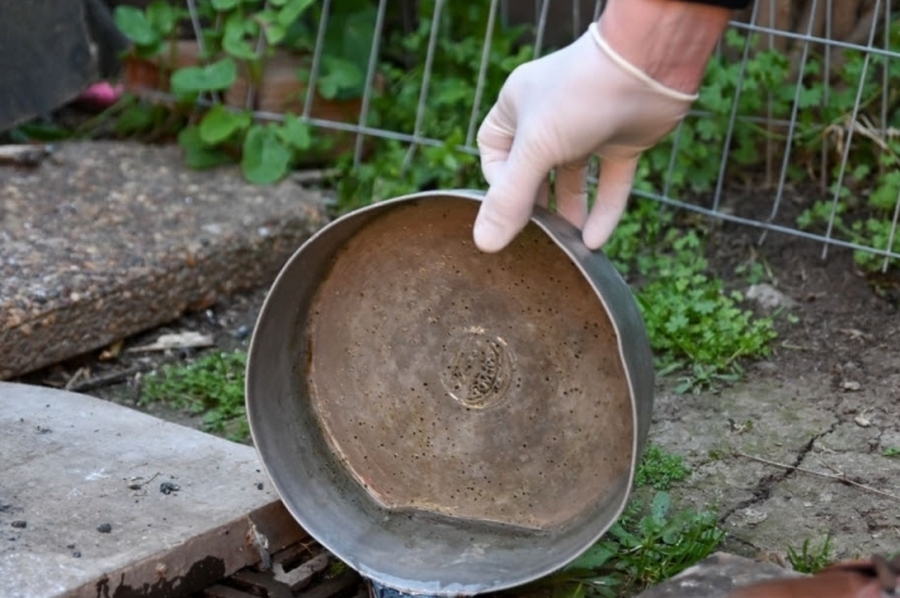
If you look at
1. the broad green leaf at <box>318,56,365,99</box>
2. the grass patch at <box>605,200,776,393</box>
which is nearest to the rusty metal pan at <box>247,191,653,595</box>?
the grass patch at <box>605,200,776,393</box>

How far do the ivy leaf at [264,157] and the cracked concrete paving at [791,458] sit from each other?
150 centimetres

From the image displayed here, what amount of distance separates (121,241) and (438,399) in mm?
1477

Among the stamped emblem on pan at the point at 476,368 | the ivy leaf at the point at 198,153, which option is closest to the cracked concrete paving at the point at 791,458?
the stamped emblem on pan at the point at 476,368

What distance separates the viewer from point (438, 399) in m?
2.47

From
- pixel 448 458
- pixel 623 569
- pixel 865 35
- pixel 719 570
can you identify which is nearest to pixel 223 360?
pixel 448 458

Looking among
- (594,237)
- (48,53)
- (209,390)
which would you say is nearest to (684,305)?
(209,390)

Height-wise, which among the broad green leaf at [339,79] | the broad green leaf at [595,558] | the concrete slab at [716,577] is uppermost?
the concrete slab at [716,577]

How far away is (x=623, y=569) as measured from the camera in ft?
8.14

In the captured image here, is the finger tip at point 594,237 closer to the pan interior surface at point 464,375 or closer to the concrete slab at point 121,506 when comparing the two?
the pan interior surface at point 464,375

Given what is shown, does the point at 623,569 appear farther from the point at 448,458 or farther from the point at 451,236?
the point at 451,236

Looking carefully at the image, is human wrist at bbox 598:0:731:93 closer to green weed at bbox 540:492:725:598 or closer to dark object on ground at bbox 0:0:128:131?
green weed at bbox 540:492:725:598

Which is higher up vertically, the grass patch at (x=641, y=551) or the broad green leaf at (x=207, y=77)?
the broad green leaf at (x=207, y=77)

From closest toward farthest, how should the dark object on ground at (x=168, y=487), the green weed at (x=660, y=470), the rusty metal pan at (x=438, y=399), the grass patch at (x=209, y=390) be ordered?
the rusty metal pan at (x=438, y=399)
the dark object on ground at (x=168, y=487)
the green weed at (x=660, y=470)
the grass patch at (x=209, y=390)

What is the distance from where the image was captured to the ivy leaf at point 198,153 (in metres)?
4.20
